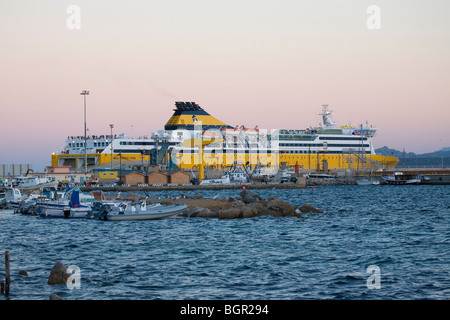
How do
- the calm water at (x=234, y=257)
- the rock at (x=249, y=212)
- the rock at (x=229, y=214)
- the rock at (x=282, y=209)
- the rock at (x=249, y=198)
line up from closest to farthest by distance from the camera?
the calm water at (x=234, y=257) → the rock at (x=229, y=214) → the rock at (x=249, y=212) → the rock at (x=282, y=209) → the rock at (x=249, y=198)

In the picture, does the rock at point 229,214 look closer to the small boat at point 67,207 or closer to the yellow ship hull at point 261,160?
the small boat at point 67,207

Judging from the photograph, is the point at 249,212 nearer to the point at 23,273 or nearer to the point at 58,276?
the point at 23,273

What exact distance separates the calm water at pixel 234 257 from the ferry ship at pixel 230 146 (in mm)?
80054

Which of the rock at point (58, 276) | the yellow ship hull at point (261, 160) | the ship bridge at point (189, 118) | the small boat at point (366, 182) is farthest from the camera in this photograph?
the ship bridge at point (189, 118)

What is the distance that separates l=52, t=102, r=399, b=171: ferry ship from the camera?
117062mm

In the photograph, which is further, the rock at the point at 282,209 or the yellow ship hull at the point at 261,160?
the yellow ship hull at the point at 261,160

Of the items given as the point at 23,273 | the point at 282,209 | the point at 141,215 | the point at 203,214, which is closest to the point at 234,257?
the point at 23,273

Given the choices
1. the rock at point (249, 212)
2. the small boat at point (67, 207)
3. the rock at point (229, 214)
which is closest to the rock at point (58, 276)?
the rock at point (229, 214)

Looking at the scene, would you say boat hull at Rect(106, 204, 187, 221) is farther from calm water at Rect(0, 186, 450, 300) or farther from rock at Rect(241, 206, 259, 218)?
rock at Rect(241, 206, 259, 218)

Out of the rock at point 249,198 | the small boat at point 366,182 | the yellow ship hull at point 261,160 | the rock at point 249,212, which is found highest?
the yellow ship hull at point 261,160

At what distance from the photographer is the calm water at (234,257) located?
16.8 meters

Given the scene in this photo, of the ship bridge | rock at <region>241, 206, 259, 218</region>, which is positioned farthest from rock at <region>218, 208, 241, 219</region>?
the ship bridge
